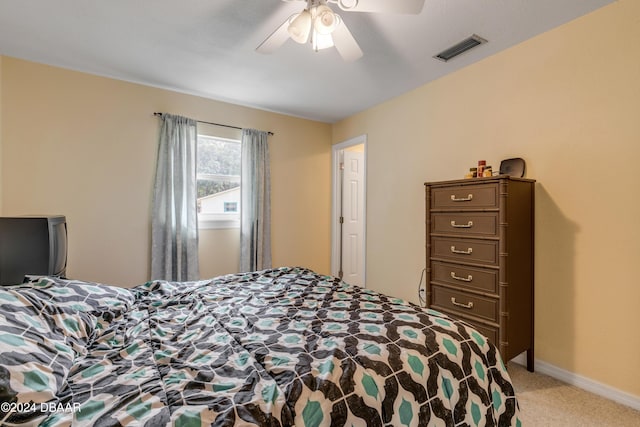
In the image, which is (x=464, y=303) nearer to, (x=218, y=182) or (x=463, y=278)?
(x=463, y=278)

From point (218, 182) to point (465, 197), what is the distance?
2.72 meters

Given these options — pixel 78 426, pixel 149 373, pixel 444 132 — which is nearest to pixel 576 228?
pixel 444 132

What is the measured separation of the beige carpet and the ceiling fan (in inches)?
94.5

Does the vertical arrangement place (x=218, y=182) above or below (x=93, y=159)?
below

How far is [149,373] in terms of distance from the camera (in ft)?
3.20

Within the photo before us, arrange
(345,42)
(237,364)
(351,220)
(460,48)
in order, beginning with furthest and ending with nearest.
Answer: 1. (351,220)
2. (460,48)
3. (345,42)
4. (237,364)

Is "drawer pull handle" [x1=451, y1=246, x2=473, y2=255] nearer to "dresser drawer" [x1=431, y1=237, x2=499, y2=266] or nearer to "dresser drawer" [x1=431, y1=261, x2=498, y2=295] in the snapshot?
"dresser drawer" [x1=431, y1=237, x2=499, y2=266]

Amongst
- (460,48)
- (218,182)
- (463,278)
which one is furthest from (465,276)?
(218,182)

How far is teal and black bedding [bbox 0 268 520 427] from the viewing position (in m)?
0.82

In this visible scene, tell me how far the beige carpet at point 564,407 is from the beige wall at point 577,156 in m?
0.15

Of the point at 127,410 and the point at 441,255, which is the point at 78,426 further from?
the point at 441,255

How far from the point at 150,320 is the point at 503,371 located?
5.31 ft

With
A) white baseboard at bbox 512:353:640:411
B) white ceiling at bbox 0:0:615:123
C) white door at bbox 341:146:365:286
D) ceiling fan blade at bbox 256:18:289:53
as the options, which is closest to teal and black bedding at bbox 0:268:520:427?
white baseboard at bbox 512:353:640:411

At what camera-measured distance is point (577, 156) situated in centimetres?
207
